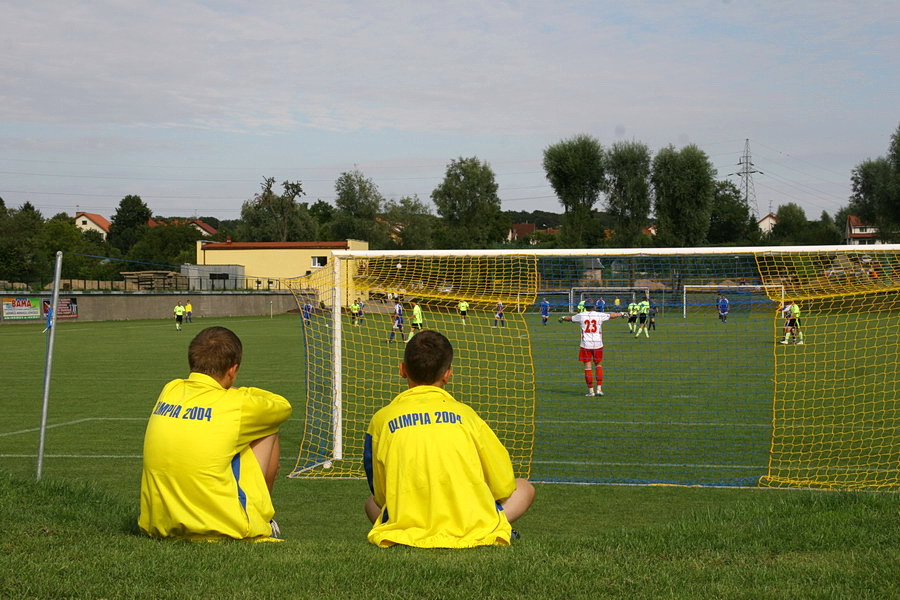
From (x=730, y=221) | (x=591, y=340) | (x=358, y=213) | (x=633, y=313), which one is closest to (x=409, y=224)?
(x=358, y=213)

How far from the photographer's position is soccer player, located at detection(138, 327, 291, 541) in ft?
13.9

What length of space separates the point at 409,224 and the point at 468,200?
790cm

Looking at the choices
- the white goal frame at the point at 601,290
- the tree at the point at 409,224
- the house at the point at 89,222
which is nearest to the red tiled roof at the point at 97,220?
the house at the point at 89,222

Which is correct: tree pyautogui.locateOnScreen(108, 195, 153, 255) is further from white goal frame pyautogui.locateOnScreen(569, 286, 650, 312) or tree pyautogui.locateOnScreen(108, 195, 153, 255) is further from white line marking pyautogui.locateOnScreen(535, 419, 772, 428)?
white line marking pyautogui.locateOnScreen(535, 419, 772, 428)

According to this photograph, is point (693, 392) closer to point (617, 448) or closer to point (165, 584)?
point (617, 448)

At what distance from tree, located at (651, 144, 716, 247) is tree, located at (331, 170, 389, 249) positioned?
29926 mm

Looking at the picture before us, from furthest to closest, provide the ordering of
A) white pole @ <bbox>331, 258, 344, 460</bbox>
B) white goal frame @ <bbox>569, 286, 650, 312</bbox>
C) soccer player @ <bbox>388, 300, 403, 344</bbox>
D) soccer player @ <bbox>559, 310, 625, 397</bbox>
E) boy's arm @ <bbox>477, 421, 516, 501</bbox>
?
white goal frame @ <bbox>569, 286, 650, 312</bbox> < soccer player @ <bbox>559, 310, 625, 397</bbox> < soccer player @ <bbox>388, 300, 403, 344</bbox> < white pole @ <bbox>331, 258, 344, 460</bbox> < boy's arm @ <bbox>477, 421, 516, 501</bbox>

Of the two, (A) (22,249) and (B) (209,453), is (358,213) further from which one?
(B) (209,453)

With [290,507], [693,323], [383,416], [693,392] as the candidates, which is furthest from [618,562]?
[693,323]

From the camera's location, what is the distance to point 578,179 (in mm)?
72688

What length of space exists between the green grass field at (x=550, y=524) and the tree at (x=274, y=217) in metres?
75.2

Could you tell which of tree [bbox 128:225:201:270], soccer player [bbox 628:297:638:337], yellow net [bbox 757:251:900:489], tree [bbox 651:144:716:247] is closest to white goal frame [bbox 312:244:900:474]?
yellow net [bbox 757:251:900:489]

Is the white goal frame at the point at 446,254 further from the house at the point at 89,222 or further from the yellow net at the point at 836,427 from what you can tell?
the house at the point at 89,222

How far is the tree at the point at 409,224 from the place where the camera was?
87688 millimetres
